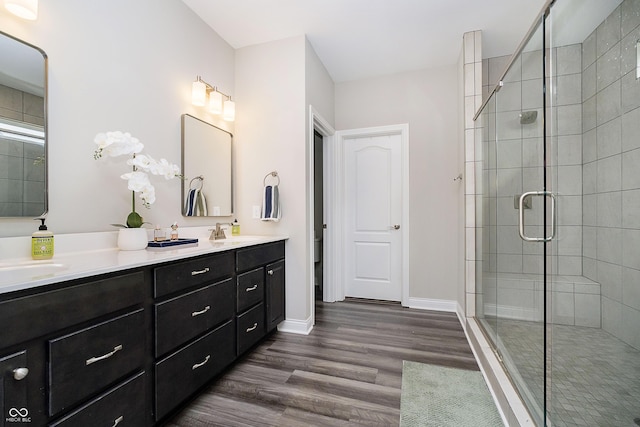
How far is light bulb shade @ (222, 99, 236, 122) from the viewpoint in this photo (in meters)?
→ 2.60

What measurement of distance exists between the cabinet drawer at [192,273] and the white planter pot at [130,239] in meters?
0.38

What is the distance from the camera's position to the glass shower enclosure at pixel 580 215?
1390 mm

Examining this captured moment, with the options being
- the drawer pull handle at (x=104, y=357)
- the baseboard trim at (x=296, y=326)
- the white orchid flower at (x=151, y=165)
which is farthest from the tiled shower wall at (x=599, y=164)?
the white orchid flower at (x=151, y=165)

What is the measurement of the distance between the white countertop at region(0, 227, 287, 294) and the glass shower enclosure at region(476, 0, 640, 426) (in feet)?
6.06

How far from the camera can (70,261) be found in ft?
4.13

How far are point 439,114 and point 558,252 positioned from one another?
208 centimetres

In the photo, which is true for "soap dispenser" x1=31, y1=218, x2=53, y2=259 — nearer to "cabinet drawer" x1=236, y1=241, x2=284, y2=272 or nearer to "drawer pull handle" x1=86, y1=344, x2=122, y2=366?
"drawer pull handle" x1=86, y1=344, x2=122, y2=366

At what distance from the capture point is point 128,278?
1191 mm

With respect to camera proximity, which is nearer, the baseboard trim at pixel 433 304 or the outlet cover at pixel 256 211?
the outlet cover at pixel 256 211

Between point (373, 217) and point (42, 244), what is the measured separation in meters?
2.93

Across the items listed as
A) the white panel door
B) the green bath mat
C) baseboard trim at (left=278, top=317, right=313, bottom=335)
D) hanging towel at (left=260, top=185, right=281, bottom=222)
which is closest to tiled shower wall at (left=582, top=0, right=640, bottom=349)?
the green bath mat

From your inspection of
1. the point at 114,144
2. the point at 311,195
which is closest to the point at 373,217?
the point at 311,195

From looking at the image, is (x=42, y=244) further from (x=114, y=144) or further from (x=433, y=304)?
(x=433, y=304)

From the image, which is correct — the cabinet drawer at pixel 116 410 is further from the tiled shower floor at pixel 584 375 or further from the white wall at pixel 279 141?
the tiled shower floor at pixel 584 375
